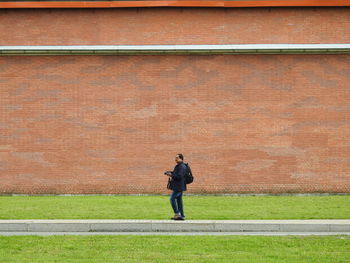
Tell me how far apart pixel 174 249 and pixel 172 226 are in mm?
2978

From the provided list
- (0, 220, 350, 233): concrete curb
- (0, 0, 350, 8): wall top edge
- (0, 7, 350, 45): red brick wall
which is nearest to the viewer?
(0, 220, 350, 233): concrete curb

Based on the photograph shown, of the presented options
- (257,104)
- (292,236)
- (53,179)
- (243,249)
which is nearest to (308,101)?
(257,104)

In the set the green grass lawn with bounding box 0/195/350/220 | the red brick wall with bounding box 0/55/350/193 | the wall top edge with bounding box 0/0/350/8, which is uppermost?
the wall top edge with bounding box 0/0/350/8

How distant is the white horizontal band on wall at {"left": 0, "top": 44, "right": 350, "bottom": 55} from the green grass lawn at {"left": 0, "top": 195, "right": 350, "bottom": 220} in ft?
16.3

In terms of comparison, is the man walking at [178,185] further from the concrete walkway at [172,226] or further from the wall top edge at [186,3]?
the wall top edge at [186,3]

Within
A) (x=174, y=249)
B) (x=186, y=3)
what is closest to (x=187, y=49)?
(x=186, y=3)

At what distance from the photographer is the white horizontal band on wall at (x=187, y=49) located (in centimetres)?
2148

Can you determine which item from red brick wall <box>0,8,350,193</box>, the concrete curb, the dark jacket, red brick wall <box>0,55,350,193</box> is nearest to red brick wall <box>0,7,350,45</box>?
red brick wall <box>0,8,350,193</box>

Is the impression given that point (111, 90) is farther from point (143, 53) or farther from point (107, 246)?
point (107, 246)

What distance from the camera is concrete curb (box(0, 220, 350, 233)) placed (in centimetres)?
1303

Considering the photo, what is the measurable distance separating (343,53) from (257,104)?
11.3ft

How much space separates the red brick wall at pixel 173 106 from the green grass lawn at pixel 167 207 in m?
1.16

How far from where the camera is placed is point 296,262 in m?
9.00

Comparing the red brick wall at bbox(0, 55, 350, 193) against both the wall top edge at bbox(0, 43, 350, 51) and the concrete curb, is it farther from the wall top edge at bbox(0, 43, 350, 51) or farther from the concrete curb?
the concrete curb
